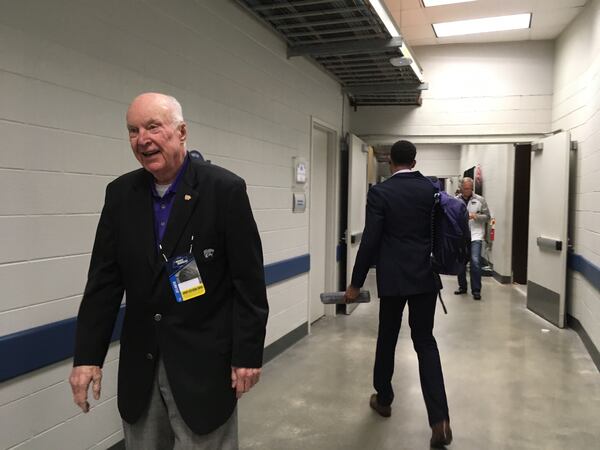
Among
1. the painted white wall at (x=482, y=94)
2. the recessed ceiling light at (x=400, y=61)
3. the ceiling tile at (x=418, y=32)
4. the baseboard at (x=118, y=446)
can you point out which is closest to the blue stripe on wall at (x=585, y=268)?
the painted white wall at (x=482, y=94)

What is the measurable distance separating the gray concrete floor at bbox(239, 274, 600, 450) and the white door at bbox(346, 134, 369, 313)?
896mm

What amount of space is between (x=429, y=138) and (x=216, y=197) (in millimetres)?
5096

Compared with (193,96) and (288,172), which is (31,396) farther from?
(288,172)

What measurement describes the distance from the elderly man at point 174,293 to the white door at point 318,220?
3.49 meters

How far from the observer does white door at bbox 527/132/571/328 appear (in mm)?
4957

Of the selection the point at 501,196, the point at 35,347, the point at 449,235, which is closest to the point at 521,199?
the point at 501,196

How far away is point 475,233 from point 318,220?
2.78 meters

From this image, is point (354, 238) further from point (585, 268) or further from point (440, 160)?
point (440, 160)

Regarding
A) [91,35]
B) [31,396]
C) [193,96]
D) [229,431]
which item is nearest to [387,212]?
[193,96]

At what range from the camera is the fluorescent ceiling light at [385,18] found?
127 inches

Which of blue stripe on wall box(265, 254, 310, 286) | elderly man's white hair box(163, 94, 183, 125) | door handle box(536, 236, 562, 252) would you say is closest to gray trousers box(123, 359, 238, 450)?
elderly man's white hair box(163, 94, 183, 125)

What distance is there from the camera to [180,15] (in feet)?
9.02

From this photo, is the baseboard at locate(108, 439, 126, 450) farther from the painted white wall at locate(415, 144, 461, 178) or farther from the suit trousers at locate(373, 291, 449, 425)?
the painted white wall at locate(415, 144, 461, 178)

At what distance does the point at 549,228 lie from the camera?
17.2 ft
